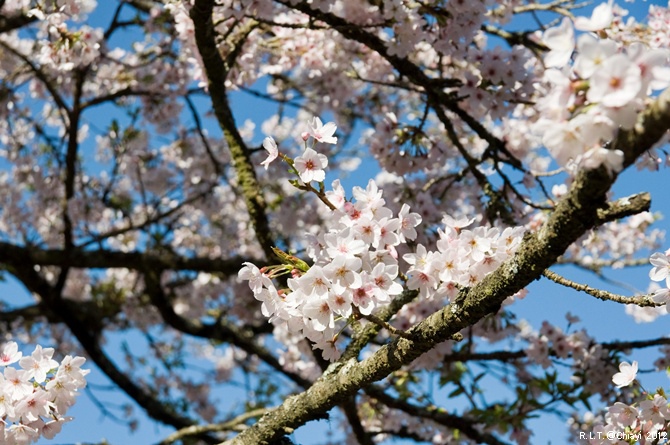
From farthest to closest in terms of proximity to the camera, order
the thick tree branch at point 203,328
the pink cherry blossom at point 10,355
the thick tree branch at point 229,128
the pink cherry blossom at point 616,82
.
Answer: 1. the thick tree branch at point 203,328
2. the thick tree branch at point 229,128
3. the pink cherry blossom at point 10,355
4. the pink cherry blossom at point 616,82

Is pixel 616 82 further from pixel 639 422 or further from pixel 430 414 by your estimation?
pixel 430 414

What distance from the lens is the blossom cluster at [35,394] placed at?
201 centimetres

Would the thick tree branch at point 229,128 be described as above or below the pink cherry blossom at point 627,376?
above

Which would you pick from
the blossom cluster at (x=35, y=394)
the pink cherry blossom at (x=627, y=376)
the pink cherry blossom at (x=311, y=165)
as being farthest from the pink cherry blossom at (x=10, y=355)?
the pink cherry blossom at (x=627, y=376)

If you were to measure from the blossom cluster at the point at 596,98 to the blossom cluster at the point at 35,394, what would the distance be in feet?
5.70

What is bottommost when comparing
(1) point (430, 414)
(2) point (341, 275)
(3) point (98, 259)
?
(2) point (341, 275)

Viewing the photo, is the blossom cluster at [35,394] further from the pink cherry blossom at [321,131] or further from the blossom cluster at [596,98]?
the blossom cluster at [596,98]

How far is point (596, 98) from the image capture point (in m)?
1.09

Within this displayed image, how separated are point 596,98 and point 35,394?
1.90 m

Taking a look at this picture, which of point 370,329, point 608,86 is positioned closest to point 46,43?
point 370,329

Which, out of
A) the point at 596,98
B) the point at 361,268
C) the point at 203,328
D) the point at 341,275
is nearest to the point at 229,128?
the point at 361,268

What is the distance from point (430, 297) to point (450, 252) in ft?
0.57

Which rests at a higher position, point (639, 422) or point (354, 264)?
point (354, 264)

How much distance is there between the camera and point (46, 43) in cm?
347
